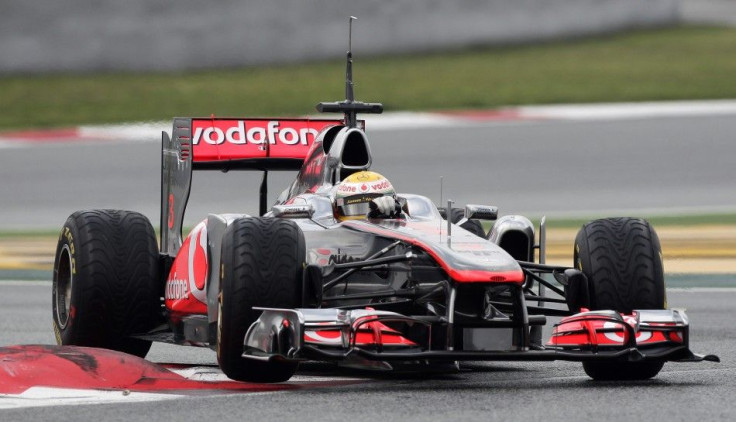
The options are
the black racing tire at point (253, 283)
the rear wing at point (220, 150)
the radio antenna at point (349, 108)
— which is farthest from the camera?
the rear wing at point (220, 150)

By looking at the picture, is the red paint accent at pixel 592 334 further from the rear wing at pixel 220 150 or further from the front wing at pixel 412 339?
the rear wing at pixel 220 150

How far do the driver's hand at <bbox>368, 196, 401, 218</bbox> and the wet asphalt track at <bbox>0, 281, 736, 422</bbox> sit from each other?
3.20 ft

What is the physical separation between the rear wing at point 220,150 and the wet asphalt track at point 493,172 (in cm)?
757

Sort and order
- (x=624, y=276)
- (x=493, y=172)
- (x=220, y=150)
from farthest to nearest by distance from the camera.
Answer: (x=493, y=172) < (x=220, y=150) < (x=624, y=276)

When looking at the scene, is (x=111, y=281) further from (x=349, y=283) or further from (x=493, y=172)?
(x=493, y=172)

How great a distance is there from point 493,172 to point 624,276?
12575 millimetres

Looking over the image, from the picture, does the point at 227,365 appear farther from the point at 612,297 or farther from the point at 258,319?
the point at 612,297

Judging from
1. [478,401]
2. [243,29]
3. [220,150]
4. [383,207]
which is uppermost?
[243,29]

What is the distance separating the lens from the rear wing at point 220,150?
36.2 feet

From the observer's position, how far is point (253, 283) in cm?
832

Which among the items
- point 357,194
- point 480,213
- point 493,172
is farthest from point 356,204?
point 493,172

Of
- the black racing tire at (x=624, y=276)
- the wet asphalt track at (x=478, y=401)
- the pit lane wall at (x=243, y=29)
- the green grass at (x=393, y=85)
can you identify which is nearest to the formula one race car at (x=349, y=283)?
the black racing tire at (x=624, y=276)

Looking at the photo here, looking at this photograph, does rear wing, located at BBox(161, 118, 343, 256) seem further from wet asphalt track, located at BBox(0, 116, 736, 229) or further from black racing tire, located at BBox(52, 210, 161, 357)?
wet asphalt track, located at BBox(0, 116, 736, 229)

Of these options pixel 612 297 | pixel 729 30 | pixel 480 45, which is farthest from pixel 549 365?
pixel 729 30
